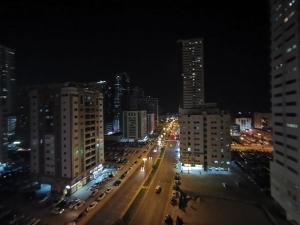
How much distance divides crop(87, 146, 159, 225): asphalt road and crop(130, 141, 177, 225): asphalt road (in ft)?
8.65

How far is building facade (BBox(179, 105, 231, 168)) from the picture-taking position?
5584 centimetres

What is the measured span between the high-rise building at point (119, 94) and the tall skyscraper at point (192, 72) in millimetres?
45631

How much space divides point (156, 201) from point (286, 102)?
25.6m

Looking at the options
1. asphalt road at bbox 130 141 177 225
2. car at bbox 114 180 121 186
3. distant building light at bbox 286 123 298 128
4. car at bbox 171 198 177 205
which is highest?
distant building light at bbox 286 123 298 128

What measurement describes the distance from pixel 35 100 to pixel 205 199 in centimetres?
3877

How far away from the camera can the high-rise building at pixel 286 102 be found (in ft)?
87.4

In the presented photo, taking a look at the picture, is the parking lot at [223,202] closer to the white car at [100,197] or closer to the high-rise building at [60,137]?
the white car at [100,197]

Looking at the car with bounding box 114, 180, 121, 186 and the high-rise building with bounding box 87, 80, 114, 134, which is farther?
the high-rise building with bounding box 87, 80, 114, 134

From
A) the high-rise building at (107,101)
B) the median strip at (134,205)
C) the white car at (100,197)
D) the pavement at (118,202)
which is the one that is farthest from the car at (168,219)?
the high-rise building at (107,101)

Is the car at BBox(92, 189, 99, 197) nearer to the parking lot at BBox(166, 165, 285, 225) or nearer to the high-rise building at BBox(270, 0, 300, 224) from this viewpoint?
the parking lot at BBox(166, 165, 285, 225)

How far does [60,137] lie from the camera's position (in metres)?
43.6

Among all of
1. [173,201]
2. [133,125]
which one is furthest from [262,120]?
[173,201]

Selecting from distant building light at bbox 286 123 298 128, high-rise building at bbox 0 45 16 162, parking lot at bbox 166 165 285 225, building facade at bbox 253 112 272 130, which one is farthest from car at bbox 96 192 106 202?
building facade at bbox 253 112 272 130

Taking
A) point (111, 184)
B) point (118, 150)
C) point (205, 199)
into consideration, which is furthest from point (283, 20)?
point (118, 150)
